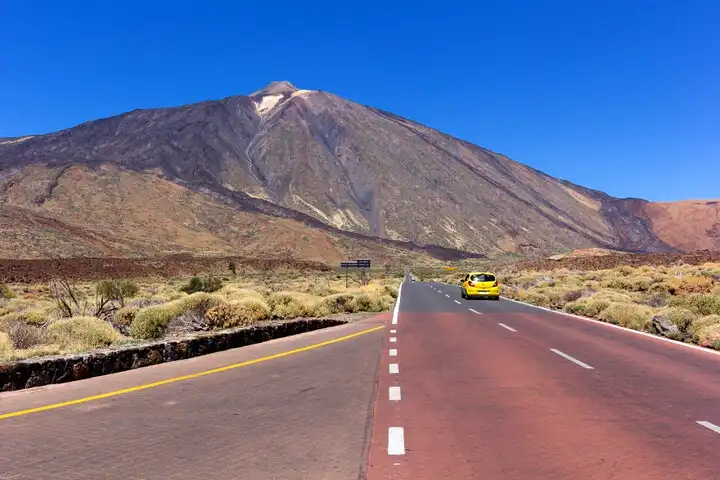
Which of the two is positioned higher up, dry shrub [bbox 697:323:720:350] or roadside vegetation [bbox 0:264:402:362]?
roadside vegetation [bbox 0:264:402:362]

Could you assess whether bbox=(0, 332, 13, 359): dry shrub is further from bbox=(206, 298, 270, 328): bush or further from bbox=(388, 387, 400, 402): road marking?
bbox=(388, 387, 400, 402): road marking

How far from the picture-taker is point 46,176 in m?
109

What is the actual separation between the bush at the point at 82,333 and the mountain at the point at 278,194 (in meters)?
68.3

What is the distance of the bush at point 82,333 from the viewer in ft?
40.2

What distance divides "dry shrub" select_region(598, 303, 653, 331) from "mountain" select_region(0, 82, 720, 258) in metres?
71.9

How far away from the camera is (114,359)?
10.3 m

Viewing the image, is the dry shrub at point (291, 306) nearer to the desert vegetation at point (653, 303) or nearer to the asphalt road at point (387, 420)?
the asphalt road at point (387, 420)

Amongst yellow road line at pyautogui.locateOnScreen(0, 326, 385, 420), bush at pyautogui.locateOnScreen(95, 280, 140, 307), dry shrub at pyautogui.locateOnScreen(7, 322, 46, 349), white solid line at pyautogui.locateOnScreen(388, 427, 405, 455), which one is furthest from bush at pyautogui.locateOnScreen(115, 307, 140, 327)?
white solid line at pyautogui.locateOnScreen(388, 427, 405, 455)

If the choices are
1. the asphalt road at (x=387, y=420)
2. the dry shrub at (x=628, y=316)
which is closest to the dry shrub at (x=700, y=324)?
the dry shrub at (x=628, y=316)

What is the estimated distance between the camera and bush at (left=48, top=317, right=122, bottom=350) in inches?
483

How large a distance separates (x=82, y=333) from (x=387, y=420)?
842cm

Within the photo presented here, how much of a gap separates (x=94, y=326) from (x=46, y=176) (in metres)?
111

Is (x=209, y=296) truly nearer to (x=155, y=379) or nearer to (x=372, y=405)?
(x=155, y=379)

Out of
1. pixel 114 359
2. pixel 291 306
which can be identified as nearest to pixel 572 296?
pixel 291 306
